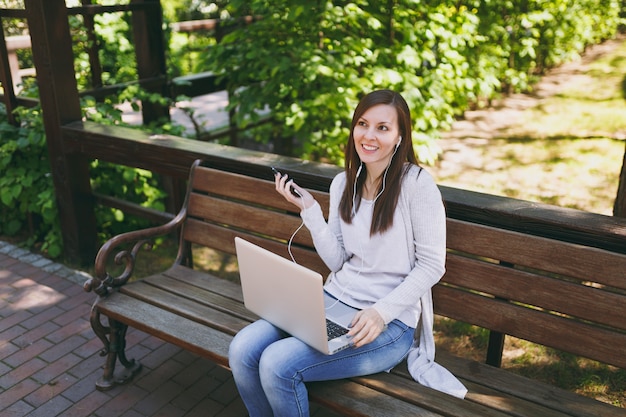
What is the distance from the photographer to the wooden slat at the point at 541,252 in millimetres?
2188

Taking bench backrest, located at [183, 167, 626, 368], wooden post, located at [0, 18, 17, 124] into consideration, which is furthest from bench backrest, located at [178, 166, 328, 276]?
wooden post, located at [0, 18, 17, 124]

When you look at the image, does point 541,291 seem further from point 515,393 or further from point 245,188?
point 245,188

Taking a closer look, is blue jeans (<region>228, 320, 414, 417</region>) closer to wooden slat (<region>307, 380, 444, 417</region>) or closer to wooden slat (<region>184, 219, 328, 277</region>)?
wooden slat (<region>307, 380, 444, 417</region>)

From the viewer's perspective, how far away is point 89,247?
4488 millimetres

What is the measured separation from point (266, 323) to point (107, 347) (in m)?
1.06

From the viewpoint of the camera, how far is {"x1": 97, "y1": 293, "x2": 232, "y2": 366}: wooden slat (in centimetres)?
261

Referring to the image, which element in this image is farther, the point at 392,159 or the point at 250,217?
the point at 250,217

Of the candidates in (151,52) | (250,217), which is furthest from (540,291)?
(151,52)

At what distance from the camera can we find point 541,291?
235 centimetres

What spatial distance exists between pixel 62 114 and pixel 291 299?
2626 mm

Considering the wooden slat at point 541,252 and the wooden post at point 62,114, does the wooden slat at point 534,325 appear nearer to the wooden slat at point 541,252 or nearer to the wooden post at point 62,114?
the wooden slat at point 541,252

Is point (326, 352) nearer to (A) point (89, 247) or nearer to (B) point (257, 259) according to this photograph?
(B) point (257, 259)

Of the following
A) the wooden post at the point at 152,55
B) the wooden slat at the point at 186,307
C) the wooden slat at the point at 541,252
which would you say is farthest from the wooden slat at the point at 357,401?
the wooden post at the point at 152,55

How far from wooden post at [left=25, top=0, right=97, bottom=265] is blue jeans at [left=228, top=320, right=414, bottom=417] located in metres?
2.40
